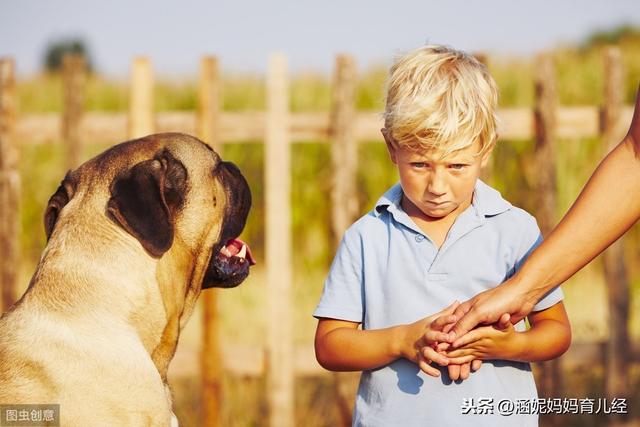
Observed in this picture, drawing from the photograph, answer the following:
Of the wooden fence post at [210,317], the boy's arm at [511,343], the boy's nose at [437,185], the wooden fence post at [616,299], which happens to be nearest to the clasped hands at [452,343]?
the boy's arm at [511,343]

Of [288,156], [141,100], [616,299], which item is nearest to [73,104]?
[141,100]

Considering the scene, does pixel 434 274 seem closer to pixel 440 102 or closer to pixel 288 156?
pixel 440 102

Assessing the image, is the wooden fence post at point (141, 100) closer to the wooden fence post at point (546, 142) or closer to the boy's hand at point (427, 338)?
the wooden fence post at point (546, 142)

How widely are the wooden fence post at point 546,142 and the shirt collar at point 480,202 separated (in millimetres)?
3610

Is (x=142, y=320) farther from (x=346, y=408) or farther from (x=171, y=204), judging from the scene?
(x=346, y=408)

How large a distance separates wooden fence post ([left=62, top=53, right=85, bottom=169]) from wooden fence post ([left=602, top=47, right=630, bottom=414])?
424cm

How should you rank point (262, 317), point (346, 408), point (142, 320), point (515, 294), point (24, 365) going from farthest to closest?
point (262, 317) → point (346, 408) → point (142, 320) → point (24, 365) → point (515, 294)

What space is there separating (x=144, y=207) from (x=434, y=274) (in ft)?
3.65

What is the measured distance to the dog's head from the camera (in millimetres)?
3250

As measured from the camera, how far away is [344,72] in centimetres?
671

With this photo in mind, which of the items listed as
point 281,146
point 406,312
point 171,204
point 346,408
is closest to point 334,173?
point 281,146

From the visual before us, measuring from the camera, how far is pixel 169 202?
3438mm

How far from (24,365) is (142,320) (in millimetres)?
457

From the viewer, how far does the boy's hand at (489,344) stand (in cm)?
285
